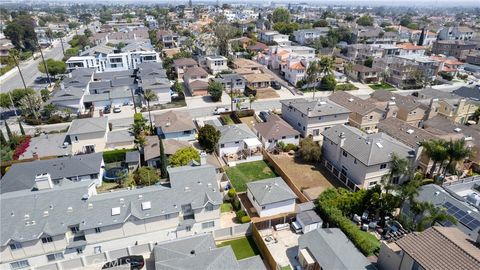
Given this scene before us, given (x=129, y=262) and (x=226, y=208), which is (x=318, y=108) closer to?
(x=226, y=208)

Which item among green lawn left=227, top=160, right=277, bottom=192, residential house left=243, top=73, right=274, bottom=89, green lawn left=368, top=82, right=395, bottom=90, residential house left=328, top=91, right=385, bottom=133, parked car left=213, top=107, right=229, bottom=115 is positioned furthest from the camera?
green lawn left=368, top=82, right=395, bottom=90

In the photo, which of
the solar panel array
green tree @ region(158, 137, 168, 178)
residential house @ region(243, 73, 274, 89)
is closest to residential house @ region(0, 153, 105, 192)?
green tree @ region(158, 137, 168, 178)

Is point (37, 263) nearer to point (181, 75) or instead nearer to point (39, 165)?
point (39, 165)

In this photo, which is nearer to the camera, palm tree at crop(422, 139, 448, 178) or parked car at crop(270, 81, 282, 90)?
palm tree at crop(422, 139, 448, 178)

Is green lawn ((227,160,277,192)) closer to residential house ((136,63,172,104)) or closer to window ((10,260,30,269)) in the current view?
window ((10,260,30,269))

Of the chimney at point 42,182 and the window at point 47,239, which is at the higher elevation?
the chimney at point 42,182

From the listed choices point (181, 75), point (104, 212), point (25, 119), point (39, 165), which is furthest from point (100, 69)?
point (104, 212)

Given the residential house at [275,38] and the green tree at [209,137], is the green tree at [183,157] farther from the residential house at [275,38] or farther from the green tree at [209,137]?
the residential house at [275,38]

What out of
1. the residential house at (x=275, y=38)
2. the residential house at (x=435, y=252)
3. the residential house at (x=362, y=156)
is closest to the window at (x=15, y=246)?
the residential house at (x=435, y=252)
